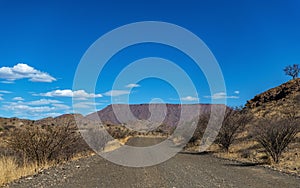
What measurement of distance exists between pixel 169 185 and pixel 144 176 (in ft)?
7.63

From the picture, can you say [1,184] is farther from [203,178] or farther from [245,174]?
[245,174]

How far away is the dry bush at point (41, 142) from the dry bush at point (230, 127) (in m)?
12.6

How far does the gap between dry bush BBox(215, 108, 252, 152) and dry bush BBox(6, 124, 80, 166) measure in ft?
41.4

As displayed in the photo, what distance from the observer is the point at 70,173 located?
13.5 meters

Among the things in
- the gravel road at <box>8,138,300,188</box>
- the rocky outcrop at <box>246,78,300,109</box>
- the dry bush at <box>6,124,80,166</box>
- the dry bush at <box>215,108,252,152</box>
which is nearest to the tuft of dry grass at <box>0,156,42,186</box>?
the gravel road at <box>8,138,300,188</box>

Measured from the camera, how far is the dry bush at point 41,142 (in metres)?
15.9

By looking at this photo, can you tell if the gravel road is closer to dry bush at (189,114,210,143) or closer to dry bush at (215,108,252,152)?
dry bush at (215,108,252,152)

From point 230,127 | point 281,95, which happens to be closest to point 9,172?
point 230,127

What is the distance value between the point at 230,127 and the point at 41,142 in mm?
15543

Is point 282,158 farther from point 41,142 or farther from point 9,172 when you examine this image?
point 9,172

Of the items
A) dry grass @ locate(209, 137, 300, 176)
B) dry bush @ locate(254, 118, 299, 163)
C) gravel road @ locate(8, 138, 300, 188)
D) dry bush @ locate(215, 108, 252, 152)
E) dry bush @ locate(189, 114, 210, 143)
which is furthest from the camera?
dry bush @ locate(189, 114, 210, 143)

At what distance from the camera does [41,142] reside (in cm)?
1650

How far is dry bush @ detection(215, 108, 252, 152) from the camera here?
86.2ft

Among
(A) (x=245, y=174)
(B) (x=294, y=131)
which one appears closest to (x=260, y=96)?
(B) (x=294, y=131)
